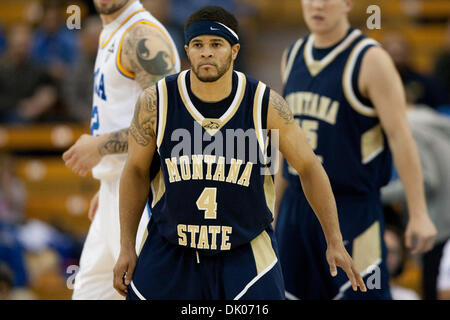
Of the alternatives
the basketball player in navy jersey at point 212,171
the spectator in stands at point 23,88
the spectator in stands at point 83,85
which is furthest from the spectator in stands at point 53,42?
the basketball player in navy jersey at point 212,171

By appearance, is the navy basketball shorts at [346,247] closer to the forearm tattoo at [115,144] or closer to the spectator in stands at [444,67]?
the forearm tattoo at [115,144]

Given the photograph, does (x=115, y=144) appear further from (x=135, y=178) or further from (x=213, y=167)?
(x=213, y=167)

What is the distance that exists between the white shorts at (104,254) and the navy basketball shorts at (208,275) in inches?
35.5

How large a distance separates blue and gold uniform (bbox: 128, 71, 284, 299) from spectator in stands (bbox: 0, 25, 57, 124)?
7278mm

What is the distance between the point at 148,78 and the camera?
4512 mm

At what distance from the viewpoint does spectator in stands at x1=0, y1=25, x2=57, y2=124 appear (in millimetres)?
10742

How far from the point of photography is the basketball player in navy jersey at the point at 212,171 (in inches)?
146

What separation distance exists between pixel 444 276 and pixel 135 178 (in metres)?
4.00

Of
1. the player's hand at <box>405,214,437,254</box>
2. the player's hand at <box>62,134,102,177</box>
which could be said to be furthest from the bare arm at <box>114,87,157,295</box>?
the player's hand at <box>405,214,437,254</box>

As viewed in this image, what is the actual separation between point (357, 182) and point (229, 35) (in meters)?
1.81

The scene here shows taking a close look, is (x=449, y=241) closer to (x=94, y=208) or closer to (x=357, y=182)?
(x=357, y=182)

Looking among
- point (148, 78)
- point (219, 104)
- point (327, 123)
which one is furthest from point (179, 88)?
point (327, 123)

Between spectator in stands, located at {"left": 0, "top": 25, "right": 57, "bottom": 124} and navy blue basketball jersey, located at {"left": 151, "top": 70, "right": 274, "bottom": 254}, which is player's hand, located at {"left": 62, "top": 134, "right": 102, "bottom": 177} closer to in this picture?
navy blue basketball jersey, located at {"left": 151, "top": 70, "right": 274, "bottom": 254}

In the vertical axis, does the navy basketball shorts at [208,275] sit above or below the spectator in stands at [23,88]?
below
